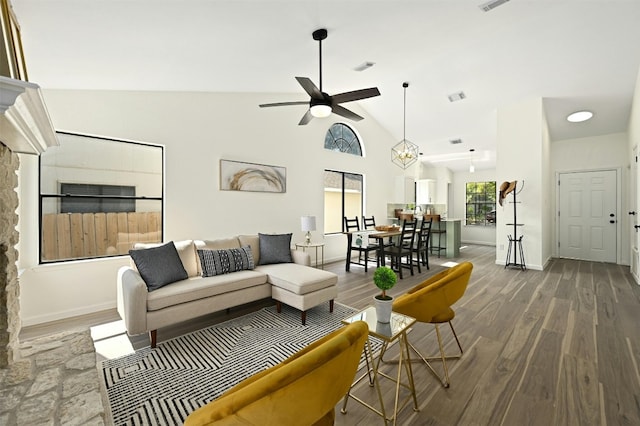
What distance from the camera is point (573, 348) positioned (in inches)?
99.1

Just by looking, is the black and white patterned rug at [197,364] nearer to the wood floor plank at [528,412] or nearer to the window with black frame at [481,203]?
the wood floor plank at [528,412]

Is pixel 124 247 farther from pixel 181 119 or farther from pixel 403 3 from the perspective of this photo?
pixel 403 3

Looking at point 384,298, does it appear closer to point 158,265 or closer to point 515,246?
point 158,265

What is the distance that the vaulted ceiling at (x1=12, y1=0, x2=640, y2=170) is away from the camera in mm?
2254

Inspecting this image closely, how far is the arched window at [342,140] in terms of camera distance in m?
6.46

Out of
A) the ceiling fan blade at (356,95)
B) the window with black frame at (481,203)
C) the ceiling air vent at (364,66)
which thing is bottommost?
the window with black frame at (481,203)

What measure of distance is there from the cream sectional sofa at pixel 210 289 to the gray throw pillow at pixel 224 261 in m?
0.04

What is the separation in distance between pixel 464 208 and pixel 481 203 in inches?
20.8

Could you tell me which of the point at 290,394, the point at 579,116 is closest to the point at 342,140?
the point at 579,116

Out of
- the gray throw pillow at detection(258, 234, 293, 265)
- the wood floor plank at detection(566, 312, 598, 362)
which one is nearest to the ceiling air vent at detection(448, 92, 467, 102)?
the wood floor plank at detection(566, 312, 598, 362)

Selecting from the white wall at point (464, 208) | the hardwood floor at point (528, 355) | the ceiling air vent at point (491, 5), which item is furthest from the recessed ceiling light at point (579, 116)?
the ceiling air vent at point (491, 5)

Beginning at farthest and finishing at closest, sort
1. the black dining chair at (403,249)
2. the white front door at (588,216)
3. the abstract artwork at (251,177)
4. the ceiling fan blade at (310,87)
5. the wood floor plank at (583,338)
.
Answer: the white front door at (588,216) → the black dining chair at (403,249) → the abstract artwork at (251,177) → the ceiling fan blade at (310,87) → the wood floor plank at (583,338)

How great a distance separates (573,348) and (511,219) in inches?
148

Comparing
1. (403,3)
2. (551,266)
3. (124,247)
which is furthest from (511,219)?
(124,247)
